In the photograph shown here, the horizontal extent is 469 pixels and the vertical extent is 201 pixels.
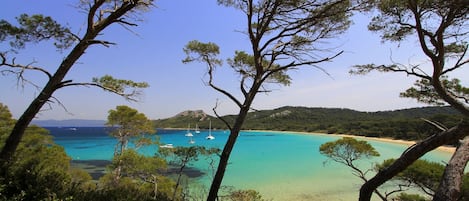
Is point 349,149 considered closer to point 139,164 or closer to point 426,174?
point 426,174

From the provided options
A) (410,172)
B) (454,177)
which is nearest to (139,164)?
(410,172)

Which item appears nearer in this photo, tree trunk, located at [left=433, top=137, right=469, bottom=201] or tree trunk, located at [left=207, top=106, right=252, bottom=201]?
tree trunk, located at [left=433, top=137, right=469, bottom=201]

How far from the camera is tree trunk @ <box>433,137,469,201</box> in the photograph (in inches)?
119

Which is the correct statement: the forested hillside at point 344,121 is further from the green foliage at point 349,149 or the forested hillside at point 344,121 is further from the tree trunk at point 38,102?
the tree trunk at point 38,102

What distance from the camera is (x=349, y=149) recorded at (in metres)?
9.62

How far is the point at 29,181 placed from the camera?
9.45 ft

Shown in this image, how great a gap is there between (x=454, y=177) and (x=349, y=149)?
21.9 feet

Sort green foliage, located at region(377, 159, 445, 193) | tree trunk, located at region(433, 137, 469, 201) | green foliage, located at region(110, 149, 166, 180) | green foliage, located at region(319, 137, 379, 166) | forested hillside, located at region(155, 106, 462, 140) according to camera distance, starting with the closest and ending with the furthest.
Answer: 1. tree trunk, located at region(433, 137, 469, 201)
2. green foliage, located at region(377, 159, 445, 193)
3. green foliage, located at region(319, 137, 379, 166)
4. green foliage, located at region(110, 149, 166, 180)
5. forested hillside, located at region(155, 106, 462, 140)

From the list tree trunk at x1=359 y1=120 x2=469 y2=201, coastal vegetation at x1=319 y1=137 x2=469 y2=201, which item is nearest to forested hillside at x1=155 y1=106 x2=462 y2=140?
coastal vegetation at x1=319 y1=137 x2=469 y2=201

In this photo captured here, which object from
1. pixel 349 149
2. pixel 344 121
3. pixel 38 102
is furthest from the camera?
pixel 344 121

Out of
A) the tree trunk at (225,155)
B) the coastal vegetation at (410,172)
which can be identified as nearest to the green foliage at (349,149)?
the coastal vegetation at (410,172)

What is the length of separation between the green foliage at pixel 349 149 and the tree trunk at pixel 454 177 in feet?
19.9

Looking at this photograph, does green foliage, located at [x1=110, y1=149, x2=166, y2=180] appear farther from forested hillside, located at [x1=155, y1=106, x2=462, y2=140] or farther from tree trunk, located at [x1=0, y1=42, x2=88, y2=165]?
forested hillside, located at [x1=155, y1=106, x2=462, y2=140]

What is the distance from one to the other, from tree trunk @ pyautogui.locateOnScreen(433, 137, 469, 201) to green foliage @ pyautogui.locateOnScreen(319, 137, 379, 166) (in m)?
6.05
